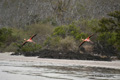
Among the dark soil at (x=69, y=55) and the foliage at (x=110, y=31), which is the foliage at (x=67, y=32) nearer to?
the foliage at (x=110, y=31)

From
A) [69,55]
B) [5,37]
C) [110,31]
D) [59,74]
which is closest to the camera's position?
[59,74]

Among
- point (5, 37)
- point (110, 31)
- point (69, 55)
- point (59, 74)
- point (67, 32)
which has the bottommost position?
point (5, 37)

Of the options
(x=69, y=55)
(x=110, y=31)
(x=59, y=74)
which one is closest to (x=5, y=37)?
(x=110, y=31)

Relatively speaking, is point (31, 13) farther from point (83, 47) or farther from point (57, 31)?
point (83, 47)

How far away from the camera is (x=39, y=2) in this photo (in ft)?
308

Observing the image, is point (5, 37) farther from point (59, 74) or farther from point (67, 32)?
point (59, 74)

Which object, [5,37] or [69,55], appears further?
[5,37]

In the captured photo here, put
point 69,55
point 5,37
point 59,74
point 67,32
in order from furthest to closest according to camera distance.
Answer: point 5,37 < point 67,32 < point 69,55 < point 59,74

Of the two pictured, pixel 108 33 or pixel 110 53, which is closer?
pixel 110 53

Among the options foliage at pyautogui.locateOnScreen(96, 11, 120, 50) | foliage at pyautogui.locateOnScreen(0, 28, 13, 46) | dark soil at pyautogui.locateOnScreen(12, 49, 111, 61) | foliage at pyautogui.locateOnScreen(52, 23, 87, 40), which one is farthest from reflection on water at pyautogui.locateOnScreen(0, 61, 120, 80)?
foliage at pyautogui.locateOnScreen(0, 28, 13, 46)

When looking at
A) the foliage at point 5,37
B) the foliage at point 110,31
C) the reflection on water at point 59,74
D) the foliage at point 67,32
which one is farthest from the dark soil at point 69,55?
the foliage at point 5,37

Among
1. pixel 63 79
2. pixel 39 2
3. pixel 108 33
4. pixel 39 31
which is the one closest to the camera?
pixel 63 79

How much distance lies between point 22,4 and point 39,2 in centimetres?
575

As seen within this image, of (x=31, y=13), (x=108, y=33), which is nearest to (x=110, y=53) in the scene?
(x=108, y=33)
